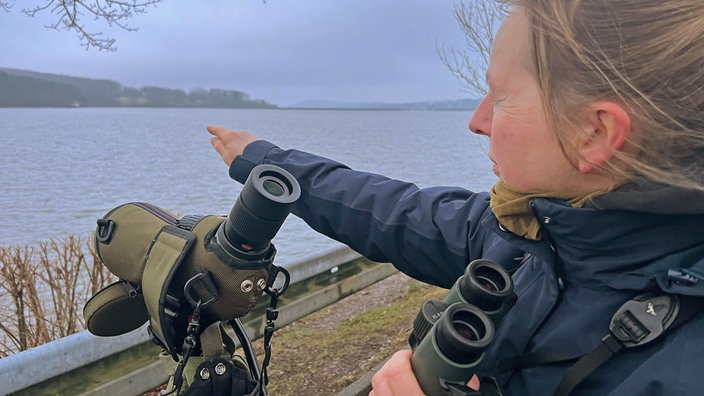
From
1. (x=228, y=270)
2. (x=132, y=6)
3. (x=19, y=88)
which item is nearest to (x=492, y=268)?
(x=228, y=270)

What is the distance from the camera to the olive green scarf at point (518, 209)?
1.49m

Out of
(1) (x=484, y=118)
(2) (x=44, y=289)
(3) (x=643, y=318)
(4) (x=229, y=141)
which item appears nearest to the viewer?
(3) (x=643, y=318)

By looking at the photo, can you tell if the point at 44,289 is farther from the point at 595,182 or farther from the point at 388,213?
the point at 595,182

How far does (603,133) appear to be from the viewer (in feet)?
4.48

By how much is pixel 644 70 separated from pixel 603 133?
0.16m

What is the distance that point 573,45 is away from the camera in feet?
4.36

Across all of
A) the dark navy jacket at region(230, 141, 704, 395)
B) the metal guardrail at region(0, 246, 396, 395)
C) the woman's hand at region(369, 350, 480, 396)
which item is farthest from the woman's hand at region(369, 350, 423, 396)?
the metal guardrail at region(0, 246, 396, 395)

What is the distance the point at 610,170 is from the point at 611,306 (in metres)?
0.30

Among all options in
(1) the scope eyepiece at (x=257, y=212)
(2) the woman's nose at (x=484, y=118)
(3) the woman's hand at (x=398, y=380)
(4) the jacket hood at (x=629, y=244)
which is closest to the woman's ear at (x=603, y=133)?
(4) the jacket hood at (x=629, y=244)

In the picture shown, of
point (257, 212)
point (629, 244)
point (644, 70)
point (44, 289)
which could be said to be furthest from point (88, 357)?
point (644, 70)

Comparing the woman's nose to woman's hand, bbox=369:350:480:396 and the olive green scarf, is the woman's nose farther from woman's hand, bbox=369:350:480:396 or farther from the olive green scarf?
woman's hand, bbox=369:350:480:396

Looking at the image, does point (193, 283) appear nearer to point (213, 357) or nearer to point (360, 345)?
point (213, 357)

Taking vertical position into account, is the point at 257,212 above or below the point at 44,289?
above

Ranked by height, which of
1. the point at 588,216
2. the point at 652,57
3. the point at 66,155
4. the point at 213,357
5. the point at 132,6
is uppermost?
the point at 132,6
